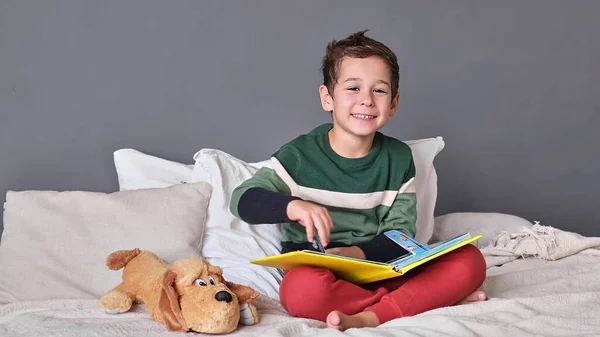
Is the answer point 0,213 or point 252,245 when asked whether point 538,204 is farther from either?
point 0,213

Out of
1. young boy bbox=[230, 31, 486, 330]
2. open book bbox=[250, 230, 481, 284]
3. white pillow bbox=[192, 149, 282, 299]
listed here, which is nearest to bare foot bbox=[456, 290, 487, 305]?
young boy bbox=[230, 31, 486, 330]

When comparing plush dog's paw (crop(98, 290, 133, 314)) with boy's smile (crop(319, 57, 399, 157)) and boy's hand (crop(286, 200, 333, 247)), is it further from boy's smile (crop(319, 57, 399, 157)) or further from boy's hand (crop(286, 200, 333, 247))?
boy's smile (crop(319, 57, 399, 157))

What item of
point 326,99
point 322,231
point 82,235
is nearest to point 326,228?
point 322,231

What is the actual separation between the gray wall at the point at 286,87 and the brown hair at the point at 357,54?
17.2 inches

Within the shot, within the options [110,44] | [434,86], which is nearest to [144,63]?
[110,44]

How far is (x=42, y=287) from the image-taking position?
160 centimetres

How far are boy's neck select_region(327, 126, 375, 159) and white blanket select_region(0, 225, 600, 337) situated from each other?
393 millimetres

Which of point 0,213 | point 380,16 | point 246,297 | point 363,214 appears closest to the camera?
point 246,297

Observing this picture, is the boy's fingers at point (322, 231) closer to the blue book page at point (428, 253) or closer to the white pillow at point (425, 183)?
the blue book page at point (428, 253)

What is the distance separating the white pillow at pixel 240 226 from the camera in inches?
66.4

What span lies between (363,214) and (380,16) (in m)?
0.75

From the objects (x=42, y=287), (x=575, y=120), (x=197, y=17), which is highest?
(x=197, y=17)

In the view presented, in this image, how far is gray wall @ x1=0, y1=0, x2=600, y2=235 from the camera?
1.97 meters

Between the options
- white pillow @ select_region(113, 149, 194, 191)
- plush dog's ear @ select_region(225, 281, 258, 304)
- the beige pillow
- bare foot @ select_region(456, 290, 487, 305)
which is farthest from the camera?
white pillow @ select_region(113, 149, 194, 191)
